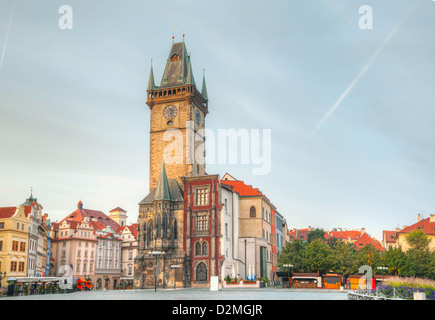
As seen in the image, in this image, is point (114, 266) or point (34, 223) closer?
point (34, 223)

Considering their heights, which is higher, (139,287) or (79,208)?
(79,208)

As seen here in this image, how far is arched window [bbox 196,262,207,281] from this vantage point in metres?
70.4

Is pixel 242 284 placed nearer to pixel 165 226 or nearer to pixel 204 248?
pixel 204 248

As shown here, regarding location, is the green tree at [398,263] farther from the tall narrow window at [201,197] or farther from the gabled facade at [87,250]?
the gabled facade at [87,250]

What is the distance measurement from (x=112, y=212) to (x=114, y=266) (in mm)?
36021

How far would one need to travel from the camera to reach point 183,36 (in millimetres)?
87500

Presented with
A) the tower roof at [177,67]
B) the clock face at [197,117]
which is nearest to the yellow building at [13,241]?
the clock face at [197,117]

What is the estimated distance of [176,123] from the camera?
81.1 metres

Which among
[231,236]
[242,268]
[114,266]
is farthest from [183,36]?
[114,266]

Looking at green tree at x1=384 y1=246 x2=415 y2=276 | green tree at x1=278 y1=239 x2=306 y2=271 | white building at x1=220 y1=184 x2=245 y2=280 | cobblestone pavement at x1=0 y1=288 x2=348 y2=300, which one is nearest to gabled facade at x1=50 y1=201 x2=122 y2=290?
white building at x1=220 y1=184 x2=245 y2=280

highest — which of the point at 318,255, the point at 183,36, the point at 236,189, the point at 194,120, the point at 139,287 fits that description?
the point at 183,36

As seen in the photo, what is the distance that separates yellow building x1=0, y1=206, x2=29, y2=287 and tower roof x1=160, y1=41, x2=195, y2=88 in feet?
107

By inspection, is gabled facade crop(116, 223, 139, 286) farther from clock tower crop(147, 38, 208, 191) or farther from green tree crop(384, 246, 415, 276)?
green tree crop(384, 246, 415, 276)
